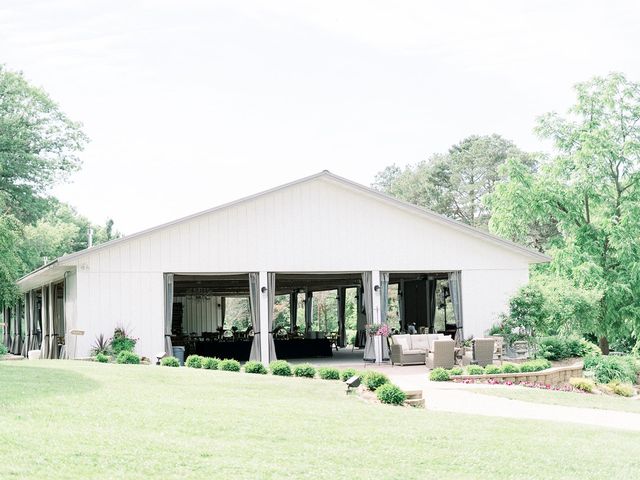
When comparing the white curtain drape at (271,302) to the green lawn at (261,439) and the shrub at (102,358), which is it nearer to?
the shrub at (102,358)

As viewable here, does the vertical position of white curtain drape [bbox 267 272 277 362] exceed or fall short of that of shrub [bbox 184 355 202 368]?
it exceeds it

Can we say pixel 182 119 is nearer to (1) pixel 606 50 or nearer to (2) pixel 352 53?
(2) pixel 352 53

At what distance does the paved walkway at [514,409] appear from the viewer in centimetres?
1193

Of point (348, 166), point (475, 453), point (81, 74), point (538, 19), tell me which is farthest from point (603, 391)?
point (348, 166)

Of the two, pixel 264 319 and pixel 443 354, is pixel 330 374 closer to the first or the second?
pixel 443 354

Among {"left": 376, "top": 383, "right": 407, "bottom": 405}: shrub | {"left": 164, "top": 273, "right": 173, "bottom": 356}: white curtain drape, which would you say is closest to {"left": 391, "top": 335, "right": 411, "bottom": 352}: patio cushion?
{"left": 164, "top": 273, "right": 173, "bottom": 356}: white curtain drape

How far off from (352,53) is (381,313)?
7905 millimetres

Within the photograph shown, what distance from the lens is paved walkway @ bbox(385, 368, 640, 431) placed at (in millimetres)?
11930

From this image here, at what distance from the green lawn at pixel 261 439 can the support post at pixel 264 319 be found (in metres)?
8.93

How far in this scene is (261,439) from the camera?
26.9 feet

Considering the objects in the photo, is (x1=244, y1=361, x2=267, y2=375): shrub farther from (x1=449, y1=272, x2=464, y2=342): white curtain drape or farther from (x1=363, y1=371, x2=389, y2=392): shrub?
(x1=449, y1=272, x2=464, y2=342): white curtain drape

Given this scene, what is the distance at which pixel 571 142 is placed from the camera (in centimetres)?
2830

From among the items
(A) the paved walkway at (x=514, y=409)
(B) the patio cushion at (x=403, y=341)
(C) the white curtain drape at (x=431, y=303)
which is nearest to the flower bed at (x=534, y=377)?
(A) the paved walkway at (x=514, y=409)

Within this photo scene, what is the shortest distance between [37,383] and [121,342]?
8064 millimetres
